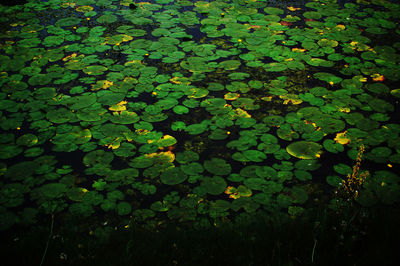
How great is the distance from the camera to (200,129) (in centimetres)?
251

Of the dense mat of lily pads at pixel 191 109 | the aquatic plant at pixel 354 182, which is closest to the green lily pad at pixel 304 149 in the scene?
the dense mat of lily pads at pixel 191 109

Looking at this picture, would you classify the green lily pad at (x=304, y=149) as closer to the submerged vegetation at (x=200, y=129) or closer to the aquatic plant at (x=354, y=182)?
the submerged vegetation at (x=200, y=129)

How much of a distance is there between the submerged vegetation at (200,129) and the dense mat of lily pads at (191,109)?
0.01m

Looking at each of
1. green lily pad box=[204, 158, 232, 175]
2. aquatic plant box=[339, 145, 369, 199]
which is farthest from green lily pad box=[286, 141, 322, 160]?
green lily pad box=[204, 158, 232, 175]

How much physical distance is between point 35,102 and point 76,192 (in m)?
1.07

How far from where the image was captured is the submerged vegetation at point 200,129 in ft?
6.15

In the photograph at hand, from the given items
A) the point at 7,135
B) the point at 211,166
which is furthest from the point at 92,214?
the point at 7,135

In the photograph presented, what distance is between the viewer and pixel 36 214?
6.32ft

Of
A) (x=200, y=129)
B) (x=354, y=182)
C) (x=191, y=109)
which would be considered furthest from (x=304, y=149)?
(x=191, y=109)

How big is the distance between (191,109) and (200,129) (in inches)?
10.4

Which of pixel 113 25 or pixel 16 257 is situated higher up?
pixel 113 25

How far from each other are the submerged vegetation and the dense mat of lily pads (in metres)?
0.01

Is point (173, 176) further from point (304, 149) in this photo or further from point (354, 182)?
point (354, 182)

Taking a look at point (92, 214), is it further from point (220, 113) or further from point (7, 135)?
point (220, 113)
